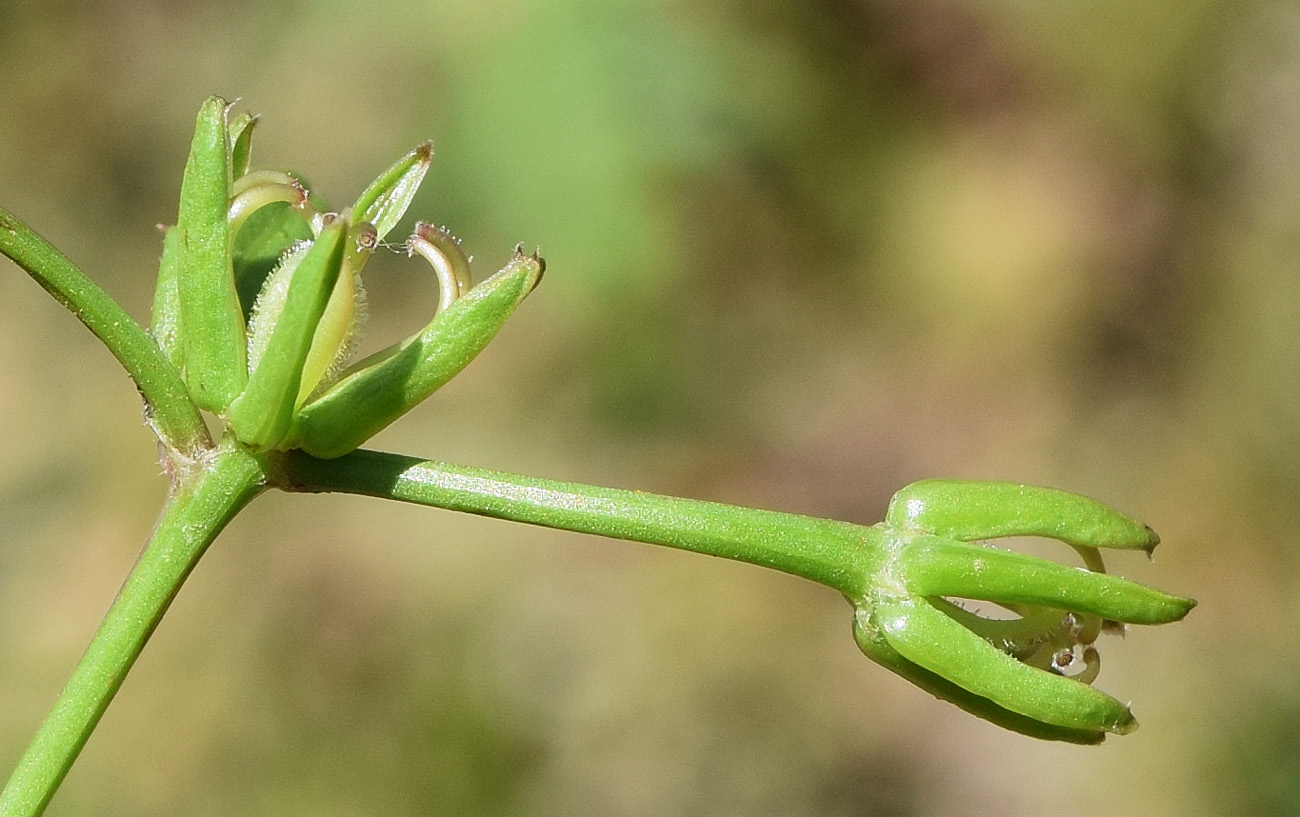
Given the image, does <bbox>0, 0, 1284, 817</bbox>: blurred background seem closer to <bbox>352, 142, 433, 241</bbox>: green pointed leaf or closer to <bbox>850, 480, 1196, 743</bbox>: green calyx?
<bbox>352, 142, 433, 241</bbox>: green pointed leaf

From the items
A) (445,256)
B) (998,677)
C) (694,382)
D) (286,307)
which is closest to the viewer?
(286,307)

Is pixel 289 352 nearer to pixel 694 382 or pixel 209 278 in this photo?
pixel 209 278

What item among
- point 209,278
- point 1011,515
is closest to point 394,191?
point 209,278

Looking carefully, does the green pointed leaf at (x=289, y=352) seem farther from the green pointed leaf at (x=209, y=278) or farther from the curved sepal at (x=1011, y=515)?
the curved sepal at (x=1011, y=515)

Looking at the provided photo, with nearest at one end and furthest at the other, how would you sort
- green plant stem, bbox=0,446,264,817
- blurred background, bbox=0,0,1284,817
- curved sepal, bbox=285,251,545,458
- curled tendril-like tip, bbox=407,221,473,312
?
green plant stem, bbox=0,446,264,817, curved sepal, bbox=285,251,545,458, curled tendril-like tip, bbox=407,221,473,312, blurred background, bbox=0,0,1284,817

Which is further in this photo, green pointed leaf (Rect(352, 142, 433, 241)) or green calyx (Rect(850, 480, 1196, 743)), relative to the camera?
green pointed leaf (Rect(352, 142, 433, 241))

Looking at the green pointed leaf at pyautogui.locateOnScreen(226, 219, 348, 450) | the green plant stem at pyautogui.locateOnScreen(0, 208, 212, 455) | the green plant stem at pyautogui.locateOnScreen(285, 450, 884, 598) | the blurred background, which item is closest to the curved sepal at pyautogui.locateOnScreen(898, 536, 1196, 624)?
the green plant stem at pyautogui.locateOnScreen(285, 450, 884, 598)

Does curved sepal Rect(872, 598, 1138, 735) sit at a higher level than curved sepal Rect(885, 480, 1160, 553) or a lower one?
lower

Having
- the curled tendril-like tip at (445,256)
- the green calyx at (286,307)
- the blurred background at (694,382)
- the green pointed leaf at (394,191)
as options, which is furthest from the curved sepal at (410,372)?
the blurred background at (694,382)
